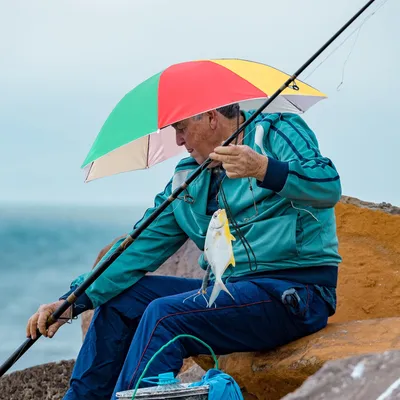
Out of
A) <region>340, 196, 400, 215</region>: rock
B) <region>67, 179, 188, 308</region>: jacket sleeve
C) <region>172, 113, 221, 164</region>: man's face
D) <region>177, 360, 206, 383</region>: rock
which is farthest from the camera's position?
<region>340, 196, 400, 215</region>: rock

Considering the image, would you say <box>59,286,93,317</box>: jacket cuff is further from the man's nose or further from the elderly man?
the man's nose

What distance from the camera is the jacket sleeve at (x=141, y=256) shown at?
14.8 ft

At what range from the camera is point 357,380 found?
2568mm

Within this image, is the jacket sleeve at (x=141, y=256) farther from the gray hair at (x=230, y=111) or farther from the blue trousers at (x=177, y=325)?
the gray hair at (x=230, y=111)

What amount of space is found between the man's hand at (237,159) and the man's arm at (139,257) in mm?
899

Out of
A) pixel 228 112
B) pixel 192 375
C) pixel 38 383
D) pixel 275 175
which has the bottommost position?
pixel 38 383

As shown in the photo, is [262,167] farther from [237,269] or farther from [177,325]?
[177,325]

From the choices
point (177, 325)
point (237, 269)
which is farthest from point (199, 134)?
point (177, 325)

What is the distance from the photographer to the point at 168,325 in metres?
3.92

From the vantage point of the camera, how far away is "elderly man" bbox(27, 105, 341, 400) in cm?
385

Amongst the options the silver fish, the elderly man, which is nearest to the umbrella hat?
the elderly man

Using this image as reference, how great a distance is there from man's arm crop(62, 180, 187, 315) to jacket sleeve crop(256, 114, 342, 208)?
0.80 meters

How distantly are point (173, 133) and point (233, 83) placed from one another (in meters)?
1.14

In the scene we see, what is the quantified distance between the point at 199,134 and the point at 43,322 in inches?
50.4
